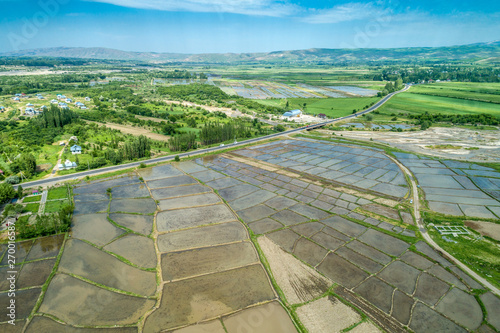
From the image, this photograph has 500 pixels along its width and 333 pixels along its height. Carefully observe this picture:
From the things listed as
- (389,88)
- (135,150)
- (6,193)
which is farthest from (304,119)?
(6,193)

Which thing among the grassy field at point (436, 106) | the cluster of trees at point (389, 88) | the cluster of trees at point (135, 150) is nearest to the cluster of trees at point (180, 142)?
the cluster of trees at point (135, 150)

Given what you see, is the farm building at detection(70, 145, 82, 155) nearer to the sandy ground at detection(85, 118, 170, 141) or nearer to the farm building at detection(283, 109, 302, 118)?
the sandy ground at detection(85, 118, 170, 141)

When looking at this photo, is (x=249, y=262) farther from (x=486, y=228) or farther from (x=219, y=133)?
(x=219, y=133)

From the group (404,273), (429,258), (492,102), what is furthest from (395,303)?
(492,102)

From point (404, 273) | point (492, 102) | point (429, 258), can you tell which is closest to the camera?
point (404, 273)

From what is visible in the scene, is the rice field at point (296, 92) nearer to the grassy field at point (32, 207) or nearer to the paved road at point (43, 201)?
the paved road at point (43, 201)

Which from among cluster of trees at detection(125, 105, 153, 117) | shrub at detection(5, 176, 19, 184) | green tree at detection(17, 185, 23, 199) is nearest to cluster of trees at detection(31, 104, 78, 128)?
cluster of trees at detection(125, 105, 153, 117)

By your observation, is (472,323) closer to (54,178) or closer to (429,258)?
(429,258)
